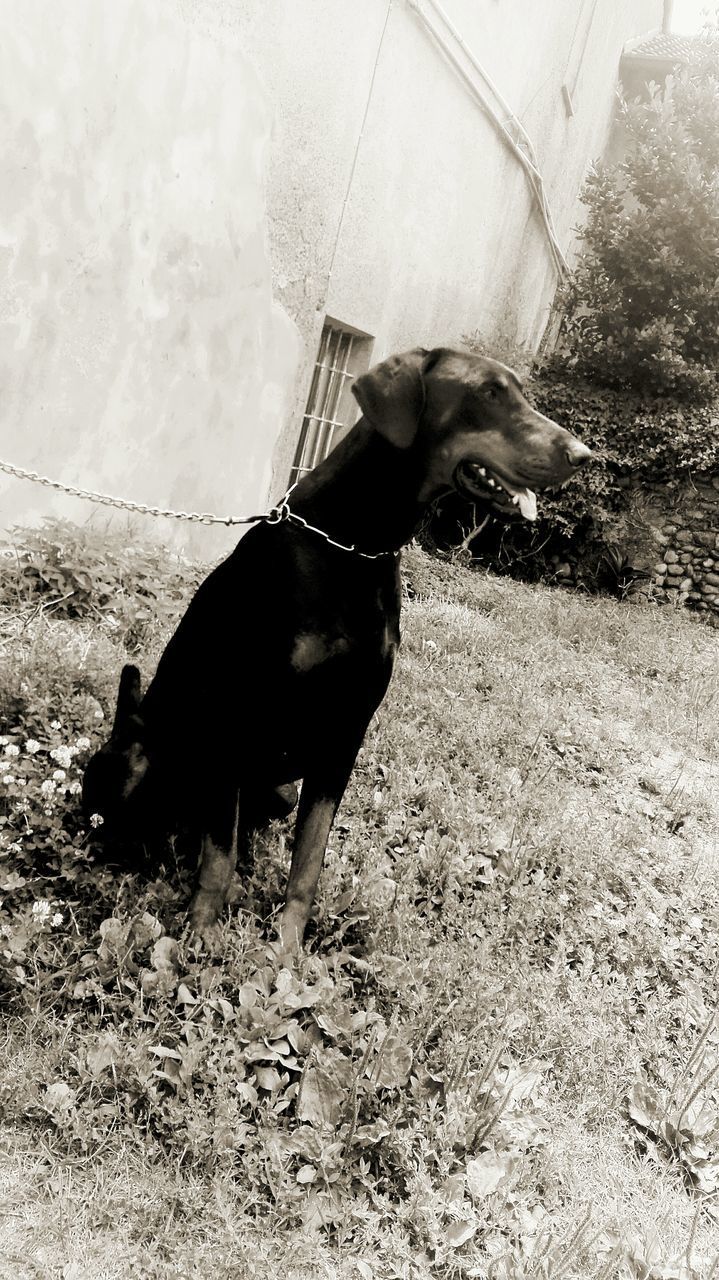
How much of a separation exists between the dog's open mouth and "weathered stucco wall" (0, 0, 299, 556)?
10.9ft

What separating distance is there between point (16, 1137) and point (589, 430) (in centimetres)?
995

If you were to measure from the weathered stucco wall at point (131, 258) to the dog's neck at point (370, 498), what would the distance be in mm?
3115

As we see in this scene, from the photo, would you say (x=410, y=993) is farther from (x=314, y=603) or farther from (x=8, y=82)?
(x=8, y=82)

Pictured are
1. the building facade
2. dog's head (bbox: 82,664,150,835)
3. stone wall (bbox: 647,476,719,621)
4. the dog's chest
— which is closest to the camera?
the dog's chest

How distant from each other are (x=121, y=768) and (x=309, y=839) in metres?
0.62

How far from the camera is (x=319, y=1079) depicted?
7.25ft

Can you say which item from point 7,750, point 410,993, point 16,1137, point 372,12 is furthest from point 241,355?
point 16,1137

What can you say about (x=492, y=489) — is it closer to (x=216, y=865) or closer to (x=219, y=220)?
(x=216, y=865)

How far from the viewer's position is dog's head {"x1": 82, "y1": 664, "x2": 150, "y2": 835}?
8.70 ft

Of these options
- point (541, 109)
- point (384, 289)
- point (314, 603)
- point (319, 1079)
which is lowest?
point (319, 1079)

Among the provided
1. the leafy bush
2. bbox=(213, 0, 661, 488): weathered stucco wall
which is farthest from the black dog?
the leafy bush

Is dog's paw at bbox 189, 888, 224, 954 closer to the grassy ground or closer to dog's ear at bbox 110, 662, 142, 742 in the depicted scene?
the grassy ground

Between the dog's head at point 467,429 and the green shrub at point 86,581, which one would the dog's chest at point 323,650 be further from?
the green shrub at point 86,581

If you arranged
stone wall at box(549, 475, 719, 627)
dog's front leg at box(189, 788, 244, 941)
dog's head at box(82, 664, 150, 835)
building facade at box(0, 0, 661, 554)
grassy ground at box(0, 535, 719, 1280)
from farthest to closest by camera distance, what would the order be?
→ stone wall at box(549, 475, 719, 627) < building facade at box(0, 0, 661, 554) < dog's head at box(82, 664, 150, 835) < dog's front leg at box(189, 788, 244, 941) < grassy ground at box(0, 535, 719, 1280)
